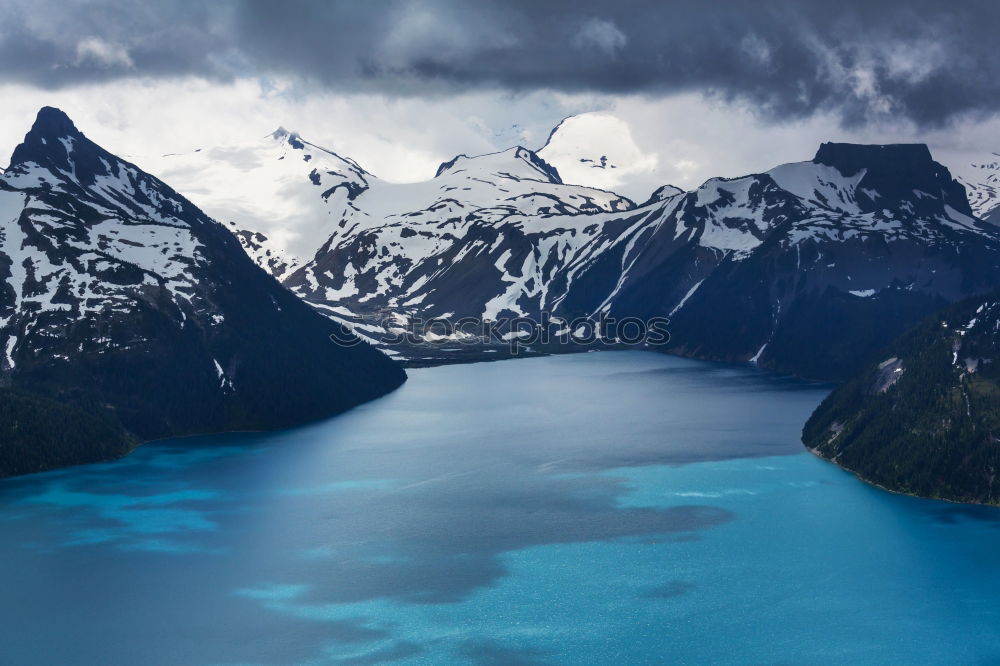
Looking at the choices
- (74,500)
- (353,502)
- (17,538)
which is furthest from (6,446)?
(353,502)

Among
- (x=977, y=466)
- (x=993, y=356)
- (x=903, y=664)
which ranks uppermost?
(x=993, y=356)

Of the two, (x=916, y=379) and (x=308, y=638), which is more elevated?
(x=916, y=379)

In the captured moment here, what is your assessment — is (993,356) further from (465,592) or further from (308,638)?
(308,638)

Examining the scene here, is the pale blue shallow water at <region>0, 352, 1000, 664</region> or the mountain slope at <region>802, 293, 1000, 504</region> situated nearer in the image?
the pale blue shallow water at <region>0, 352, 1000, 664</region>

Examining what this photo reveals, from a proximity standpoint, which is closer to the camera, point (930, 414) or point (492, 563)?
point (492, 563)

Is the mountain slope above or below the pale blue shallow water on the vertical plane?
above
